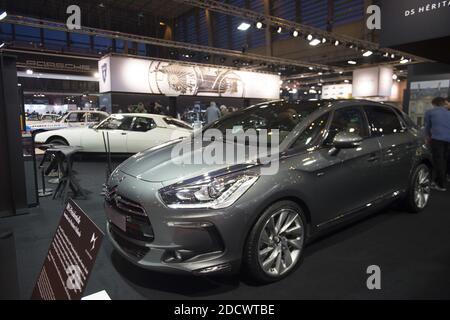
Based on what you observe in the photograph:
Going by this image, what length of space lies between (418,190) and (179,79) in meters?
10.0

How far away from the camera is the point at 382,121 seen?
3592 millimetres

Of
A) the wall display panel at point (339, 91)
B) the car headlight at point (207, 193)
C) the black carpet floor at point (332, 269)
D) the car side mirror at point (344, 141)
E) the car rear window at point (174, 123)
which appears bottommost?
the black carpet floor at point (332, 269)

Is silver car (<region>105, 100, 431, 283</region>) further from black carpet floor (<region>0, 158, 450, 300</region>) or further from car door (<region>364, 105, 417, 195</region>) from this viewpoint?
black carpet floor (<region>0, 158, 450, 300</region>)

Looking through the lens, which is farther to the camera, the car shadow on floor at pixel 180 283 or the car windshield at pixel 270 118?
the car windshield at pixel 270 118

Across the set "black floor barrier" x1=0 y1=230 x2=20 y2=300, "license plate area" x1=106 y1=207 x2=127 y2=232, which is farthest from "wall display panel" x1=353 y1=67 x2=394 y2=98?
"black floor barrier" x1=0 y1=230 x2=20 y2=300

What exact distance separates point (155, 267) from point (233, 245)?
1.76ft

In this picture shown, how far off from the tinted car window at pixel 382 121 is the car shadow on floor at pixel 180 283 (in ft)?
7.09

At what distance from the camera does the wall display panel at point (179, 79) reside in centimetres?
1107

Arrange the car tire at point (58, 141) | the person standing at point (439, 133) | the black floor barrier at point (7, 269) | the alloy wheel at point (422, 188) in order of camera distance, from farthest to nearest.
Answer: the car tire at point (58, 141)
the person standing at point (439, 133)
the alloy wheel at point (422, 188)
the black floor barrier at point (7, 269)

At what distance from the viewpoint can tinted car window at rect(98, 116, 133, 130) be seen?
7.73 metres

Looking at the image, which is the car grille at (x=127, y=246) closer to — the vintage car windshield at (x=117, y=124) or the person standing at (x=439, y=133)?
the person standing at (x=439, y=133)

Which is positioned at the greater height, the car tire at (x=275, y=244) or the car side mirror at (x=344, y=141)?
the car side mirror at (x=344, y=141)

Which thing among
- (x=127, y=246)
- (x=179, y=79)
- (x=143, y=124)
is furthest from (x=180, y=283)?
(x=179, y=79)

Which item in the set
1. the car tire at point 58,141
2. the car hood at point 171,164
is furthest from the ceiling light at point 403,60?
the car hood at point 171,164
